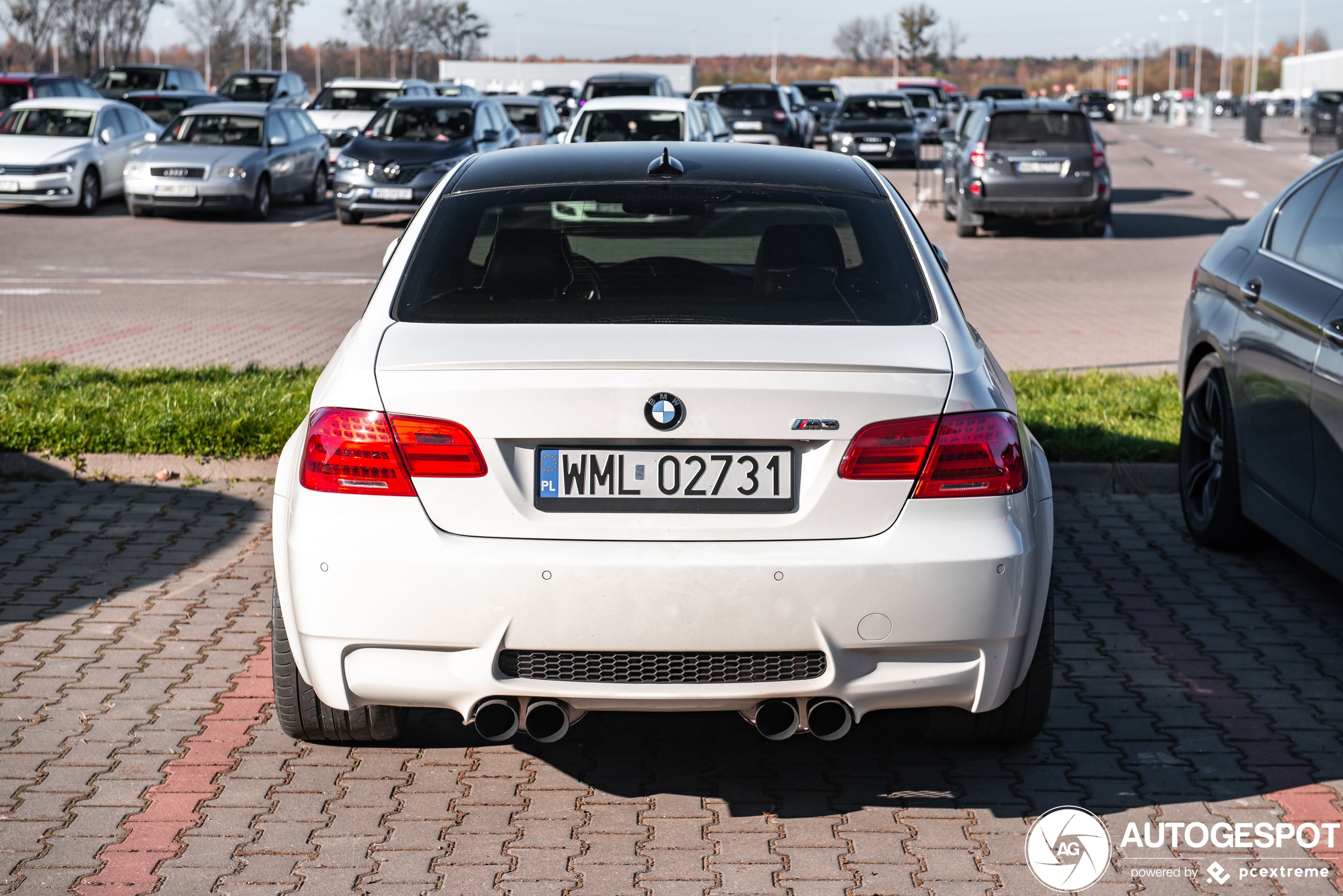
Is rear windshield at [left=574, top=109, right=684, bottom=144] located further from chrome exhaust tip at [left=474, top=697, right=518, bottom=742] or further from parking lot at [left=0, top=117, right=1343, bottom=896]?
chrome exhaust tip at [left=474, top=697, right=518, bottom=742]

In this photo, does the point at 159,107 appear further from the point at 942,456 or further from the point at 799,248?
the point at 942,456

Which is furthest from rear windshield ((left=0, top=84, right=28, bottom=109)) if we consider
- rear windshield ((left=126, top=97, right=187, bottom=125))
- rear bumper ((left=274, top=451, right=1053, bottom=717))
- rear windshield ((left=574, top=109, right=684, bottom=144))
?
rear bumper ((left=274, top=451, right=1053, bottom=717))

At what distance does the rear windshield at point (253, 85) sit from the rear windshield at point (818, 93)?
69.2ft

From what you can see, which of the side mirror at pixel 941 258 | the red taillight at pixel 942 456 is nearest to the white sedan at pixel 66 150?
the side mirror at pixel 941 258

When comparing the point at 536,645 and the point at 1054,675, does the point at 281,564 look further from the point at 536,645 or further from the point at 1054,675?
the point at 1054,675

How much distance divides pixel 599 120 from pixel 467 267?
48.7 ft

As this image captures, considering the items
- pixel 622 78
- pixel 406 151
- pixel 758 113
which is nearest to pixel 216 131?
pixel 406 151

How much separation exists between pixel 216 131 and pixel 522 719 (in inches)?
844

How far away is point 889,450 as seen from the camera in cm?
339

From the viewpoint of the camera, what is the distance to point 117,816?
12.4ft

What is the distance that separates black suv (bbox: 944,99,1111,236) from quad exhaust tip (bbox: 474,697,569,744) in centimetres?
1783

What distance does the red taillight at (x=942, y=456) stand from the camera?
338 cm

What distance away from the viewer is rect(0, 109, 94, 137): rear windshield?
77.8 feet

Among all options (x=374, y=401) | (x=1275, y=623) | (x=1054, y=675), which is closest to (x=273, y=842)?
(x=374, y=401)
